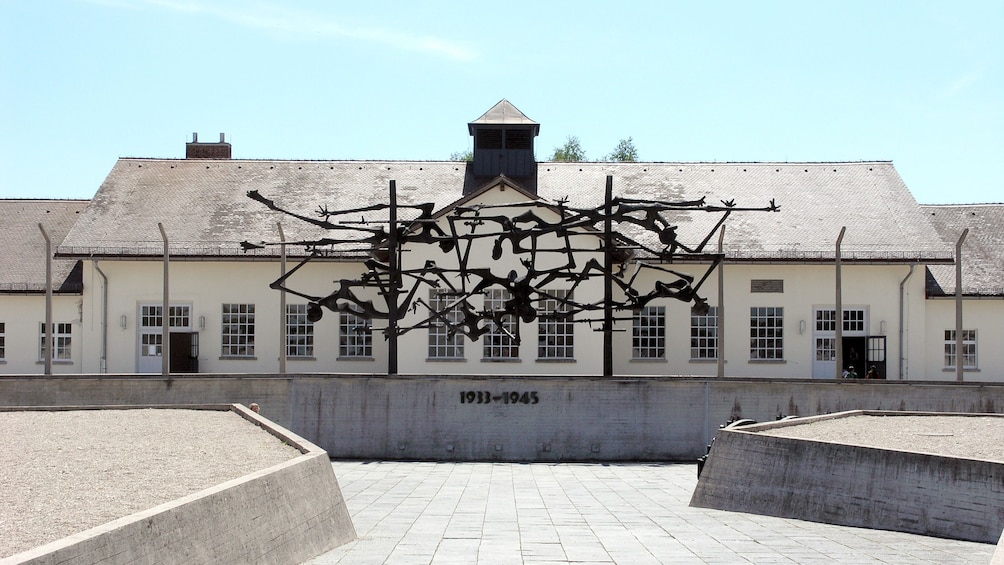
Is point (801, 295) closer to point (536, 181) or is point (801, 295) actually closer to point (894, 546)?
point (536, 181)

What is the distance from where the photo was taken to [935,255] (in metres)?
36.0

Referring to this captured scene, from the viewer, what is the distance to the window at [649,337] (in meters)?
36.5

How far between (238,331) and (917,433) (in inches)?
929

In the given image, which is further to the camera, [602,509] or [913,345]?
[913,345]

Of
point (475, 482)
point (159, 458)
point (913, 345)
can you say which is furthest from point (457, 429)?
point (913, 345)

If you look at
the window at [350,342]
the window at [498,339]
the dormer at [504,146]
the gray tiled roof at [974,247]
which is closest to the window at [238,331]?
the window at [350,342]

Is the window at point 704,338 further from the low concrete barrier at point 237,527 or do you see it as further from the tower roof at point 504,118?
the low concrete barrier at point 237,527

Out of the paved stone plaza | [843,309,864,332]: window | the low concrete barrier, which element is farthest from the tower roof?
the low concrete barrier

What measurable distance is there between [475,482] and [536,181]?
21.5 metres

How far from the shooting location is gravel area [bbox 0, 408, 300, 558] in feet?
30.4

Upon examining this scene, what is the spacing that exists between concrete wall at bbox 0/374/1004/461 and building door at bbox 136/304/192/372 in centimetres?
1099

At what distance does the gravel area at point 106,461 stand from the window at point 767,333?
20.8 metres

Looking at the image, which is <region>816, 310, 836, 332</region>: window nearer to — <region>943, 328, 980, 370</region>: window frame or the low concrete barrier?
<region>943, 328, 980, 370</region>: window frame

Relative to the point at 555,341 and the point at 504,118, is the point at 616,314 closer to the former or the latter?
the point at 555,341
